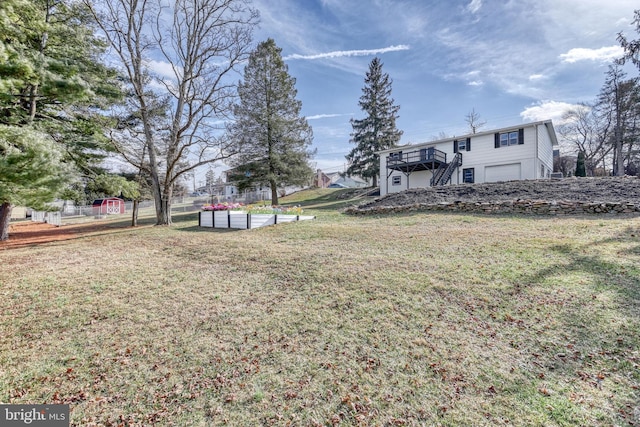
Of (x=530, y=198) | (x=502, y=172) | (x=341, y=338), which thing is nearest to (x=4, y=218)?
(x=341, y=338)

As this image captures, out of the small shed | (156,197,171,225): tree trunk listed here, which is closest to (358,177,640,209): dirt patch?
(156,197,171,225): tree trunk

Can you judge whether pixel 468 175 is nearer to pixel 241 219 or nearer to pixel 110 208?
pixel 241 219

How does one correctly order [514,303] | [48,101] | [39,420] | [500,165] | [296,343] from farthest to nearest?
[500,165] → [48,101] → [514,303] → [296,343] → [39,420]

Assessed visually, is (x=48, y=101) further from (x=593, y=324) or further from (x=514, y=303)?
(x=593, y=324)

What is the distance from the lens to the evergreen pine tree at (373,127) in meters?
26.4

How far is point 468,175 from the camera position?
64.0 ft

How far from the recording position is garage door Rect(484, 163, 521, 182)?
1764 cm

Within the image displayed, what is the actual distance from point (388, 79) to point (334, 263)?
2676 centimetres

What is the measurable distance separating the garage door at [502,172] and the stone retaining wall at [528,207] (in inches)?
363

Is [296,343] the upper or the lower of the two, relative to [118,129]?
lower

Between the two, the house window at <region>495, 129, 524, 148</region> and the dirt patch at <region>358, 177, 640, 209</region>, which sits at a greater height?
the house window at <region>495, 129, 524, 148</region>

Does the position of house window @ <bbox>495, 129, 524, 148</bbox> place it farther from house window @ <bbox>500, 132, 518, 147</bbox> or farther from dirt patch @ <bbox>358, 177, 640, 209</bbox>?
dirt patch @ <bbox>358, 177, 640, 209</bbox>

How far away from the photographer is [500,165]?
18.2 meters

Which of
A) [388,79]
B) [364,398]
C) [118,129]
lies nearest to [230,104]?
[118,129]
